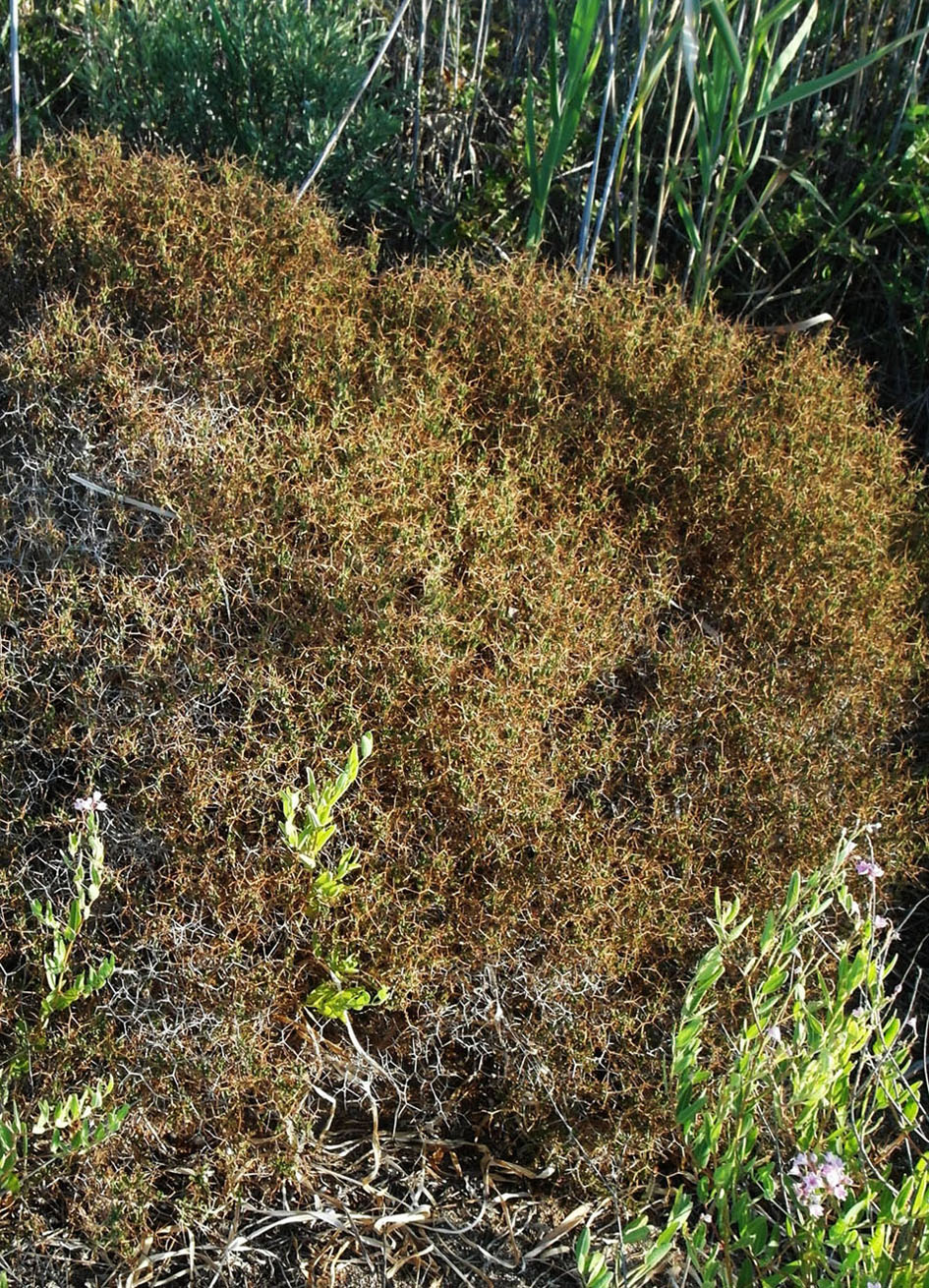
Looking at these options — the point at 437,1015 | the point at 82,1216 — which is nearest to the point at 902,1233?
the point at 437,1015

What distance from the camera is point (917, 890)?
91.0 inches

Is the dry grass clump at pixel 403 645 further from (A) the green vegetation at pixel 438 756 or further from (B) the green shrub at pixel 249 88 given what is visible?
(B) the green shrub at pixel 249 88

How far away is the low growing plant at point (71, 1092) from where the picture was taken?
1589mm

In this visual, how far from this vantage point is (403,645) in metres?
1.99

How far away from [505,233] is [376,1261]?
2.39 metres

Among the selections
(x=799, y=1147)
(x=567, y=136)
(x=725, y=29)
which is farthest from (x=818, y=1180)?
(x=567, y=136)

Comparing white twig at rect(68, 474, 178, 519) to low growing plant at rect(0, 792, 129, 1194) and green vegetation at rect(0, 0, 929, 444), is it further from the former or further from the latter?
green vegetation at rect(0, 0, 929, 444)

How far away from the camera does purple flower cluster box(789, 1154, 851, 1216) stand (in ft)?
4.58

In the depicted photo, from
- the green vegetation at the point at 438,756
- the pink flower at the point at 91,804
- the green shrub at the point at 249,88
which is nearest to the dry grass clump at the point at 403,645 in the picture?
the green vegetation at the point at 438,756

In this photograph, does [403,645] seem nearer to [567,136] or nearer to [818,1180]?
[818,1180]

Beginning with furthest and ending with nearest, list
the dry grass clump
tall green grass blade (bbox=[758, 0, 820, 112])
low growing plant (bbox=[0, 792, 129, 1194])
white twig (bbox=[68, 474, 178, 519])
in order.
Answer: tall green grass blade (bbox=[758, 0, 820, 112]) → white twig (bbox=[68, 474, 178, 519]) → the dry grass clump → low growing plant (bbox=[0, 792, 129, 1194])

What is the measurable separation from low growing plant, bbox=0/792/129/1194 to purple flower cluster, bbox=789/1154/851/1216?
810 millimetres

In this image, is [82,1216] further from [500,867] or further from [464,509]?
[464,509]

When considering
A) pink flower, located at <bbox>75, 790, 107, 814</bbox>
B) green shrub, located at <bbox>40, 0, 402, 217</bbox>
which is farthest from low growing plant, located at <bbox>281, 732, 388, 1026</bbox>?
green shrub, located at <bbox>40, 0, 402, 217</bbox>
